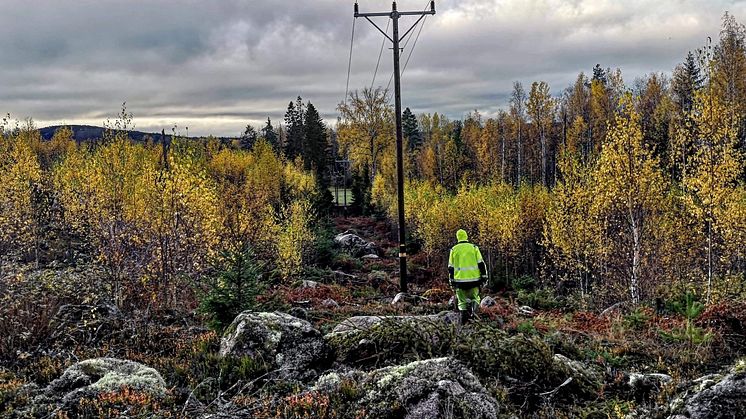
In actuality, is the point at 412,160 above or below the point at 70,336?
above

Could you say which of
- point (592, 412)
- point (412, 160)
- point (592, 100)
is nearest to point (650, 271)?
point (592, 412)

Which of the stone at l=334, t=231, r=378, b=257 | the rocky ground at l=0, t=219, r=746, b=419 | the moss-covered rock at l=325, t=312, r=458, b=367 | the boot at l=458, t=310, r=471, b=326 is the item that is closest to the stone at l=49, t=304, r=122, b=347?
the rocky ground at l=0, t=219, r=746, b=419

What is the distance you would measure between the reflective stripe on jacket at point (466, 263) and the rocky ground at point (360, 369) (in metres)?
0.76

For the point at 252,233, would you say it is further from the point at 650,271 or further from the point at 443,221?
Result: the point at 650,271

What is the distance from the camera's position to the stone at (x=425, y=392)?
4.21 m

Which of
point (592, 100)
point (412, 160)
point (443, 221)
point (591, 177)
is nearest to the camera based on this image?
point (591, 177)

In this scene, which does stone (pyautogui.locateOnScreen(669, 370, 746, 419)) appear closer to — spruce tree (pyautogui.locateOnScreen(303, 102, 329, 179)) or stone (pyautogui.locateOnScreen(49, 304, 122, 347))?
stone (pyautogui.locateOnScreen(49, 304, 122, 347))

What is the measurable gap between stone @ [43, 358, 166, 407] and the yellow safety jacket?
17.6ft

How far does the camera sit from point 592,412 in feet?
15.3

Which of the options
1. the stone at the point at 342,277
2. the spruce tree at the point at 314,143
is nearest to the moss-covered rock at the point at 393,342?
the stone at the point at 342,277

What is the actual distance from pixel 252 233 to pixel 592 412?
18121 mm

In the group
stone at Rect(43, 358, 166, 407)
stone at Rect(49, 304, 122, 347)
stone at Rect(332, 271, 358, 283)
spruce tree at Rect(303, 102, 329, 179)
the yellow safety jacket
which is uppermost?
spruce tree at Rect(303, 102, 329, 179)

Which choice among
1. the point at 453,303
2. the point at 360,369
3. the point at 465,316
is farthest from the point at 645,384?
the point at 453,303

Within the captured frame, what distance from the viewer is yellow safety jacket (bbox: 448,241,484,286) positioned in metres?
8.97
